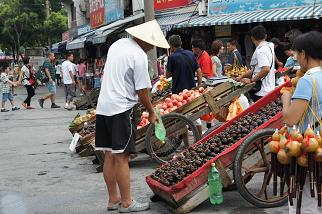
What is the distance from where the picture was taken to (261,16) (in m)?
13.0

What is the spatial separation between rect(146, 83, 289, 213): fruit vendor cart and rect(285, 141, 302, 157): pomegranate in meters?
1.49

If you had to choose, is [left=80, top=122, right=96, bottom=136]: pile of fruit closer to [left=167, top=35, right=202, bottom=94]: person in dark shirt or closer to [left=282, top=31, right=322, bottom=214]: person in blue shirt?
[left=167, top=35, right=202, bottom=94]: person in dark shirt

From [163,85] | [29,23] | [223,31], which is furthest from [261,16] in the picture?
[29,23]

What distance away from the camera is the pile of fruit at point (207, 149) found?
16.5 ft

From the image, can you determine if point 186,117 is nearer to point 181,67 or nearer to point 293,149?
point 181,67

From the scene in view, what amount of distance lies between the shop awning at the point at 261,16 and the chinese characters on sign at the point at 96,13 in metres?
12.7

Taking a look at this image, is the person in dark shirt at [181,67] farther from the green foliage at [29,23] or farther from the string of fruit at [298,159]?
the green foliage at [29,23]

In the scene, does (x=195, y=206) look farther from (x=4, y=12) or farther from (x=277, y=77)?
(x=4, y=12)

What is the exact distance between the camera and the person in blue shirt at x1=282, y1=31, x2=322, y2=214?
3.11m

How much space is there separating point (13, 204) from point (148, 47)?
240cm

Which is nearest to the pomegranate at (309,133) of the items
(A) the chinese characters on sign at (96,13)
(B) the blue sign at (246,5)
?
(B) the blue sign at (246,5)

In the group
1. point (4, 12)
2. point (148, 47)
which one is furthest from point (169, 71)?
point (4, 12)

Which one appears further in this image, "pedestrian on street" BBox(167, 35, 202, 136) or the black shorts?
"pedestrian on street" BBox(167, 35, 202, 136)

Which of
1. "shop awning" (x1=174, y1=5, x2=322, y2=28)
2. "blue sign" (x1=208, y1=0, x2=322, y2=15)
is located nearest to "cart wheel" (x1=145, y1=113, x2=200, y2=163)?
"shop awning" (x1=174, y1=5, x2=322, y2=28)
